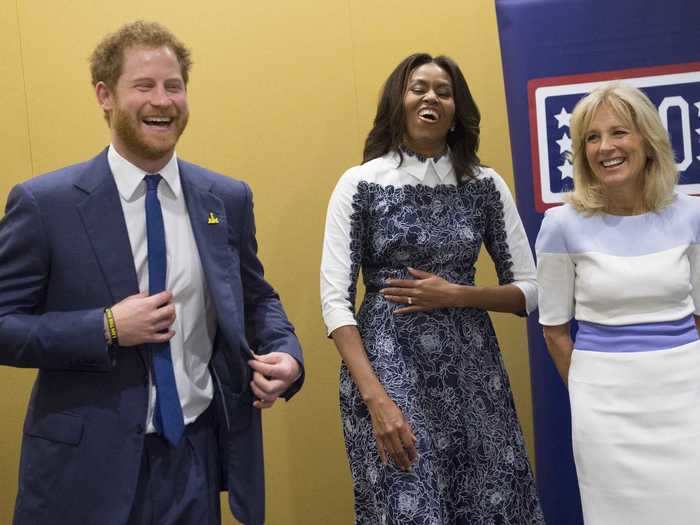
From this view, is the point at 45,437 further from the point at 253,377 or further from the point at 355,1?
the point at 355,1

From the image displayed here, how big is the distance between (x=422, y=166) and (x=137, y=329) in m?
1.14

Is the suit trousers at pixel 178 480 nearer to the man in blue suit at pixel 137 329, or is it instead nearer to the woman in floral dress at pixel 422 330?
the man in blue suit at pixel 137 329

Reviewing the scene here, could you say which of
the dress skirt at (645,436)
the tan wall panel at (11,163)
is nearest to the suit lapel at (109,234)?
the dress skirt at (645,436)

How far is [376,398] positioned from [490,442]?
0.36 meters

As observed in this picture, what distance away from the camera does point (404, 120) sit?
2945 millimetres

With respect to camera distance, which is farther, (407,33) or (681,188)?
(407,33)

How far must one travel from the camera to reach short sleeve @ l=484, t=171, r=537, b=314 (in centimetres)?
297

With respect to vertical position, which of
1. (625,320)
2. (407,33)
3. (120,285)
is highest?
(407,33)

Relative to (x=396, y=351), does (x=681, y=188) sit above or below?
above

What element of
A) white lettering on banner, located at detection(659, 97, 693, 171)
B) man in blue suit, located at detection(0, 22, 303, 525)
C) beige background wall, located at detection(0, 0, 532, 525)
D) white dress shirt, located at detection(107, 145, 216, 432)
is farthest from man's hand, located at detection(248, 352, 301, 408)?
beige background wall, located at detection(0, 0, 532, 525)

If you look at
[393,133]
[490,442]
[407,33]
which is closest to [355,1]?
[407,33]

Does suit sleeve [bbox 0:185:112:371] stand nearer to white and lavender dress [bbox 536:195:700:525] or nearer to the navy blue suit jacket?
the navy blue suit jacket

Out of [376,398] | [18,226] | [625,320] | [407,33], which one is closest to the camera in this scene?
[18,226]

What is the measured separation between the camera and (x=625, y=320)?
2527 mm
